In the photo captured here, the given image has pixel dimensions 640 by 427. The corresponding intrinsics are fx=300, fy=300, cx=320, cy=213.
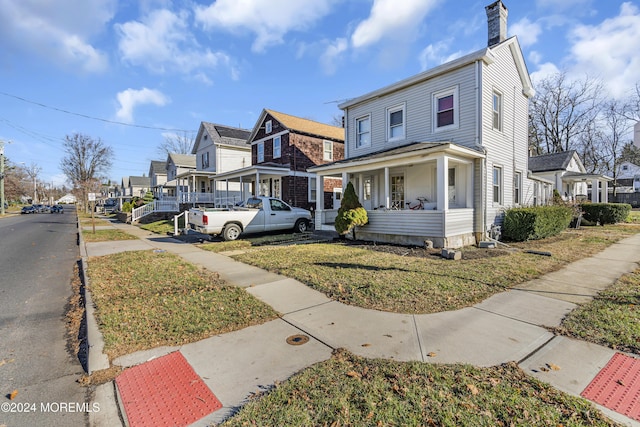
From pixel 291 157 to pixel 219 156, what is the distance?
10.0 meters

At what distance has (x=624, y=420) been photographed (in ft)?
7.80

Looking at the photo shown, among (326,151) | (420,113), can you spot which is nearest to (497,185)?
(420,113)

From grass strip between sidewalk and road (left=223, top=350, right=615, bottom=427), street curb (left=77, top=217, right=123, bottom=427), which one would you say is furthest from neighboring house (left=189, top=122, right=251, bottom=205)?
grass strip between sidewalk and road (left=223, top=350, right=615, bottom=427)

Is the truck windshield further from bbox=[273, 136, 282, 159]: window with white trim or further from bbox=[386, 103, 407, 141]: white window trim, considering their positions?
bbox=[273, 136, 282, 159]: window with white trim

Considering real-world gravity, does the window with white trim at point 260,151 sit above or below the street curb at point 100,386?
above

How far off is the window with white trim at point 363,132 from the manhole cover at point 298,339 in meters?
12.3

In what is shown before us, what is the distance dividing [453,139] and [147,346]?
38.5ft

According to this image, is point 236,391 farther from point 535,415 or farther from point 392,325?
point 535,415

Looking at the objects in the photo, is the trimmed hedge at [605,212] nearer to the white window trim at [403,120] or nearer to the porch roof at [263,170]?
the white window trim at [403,120]

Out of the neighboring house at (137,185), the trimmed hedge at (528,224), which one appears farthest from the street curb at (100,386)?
the neighboring house at (137,185)

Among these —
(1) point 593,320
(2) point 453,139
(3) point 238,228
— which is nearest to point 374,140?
(2) point 453,139

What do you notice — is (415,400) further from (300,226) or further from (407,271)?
(300,226)

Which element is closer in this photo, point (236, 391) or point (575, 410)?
point (575, 410)

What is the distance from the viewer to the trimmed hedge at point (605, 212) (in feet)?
59.6
